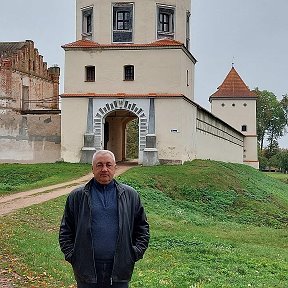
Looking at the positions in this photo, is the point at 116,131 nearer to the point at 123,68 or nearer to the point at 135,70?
the point at 123,68

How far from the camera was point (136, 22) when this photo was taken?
29.2 meters

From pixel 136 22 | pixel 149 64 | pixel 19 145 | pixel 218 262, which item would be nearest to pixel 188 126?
pixel 149 64

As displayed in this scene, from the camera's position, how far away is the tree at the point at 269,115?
84250mm

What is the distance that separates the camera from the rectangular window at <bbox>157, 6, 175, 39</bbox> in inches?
1160

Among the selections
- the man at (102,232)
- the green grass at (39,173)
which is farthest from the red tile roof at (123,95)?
the man at (102,232)

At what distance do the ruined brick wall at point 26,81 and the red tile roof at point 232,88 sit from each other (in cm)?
2184

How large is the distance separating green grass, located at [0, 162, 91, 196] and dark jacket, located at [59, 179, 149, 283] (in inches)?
701

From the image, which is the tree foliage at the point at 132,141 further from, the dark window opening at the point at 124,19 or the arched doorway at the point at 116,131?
the dark window opening at the point at 124,19

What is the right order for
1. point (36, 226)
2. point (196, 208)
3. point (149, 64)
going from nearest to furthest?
point (36, 226) < point (196, 208) < point (149, 64)

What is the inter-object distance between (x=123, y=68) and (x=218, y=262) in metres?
19.7

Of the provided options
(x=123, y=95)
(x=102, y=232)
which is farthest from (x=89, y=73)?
(x=102, y=232)

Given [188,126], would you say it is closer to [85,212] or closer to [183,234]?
[183,234]

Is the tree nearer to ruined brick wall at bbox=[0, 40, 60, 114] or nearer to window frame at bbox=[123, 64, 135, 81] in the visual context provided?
ruined brick wall at bbox=[0, 40, 60, 114]

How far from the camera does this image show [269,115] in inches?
3327
